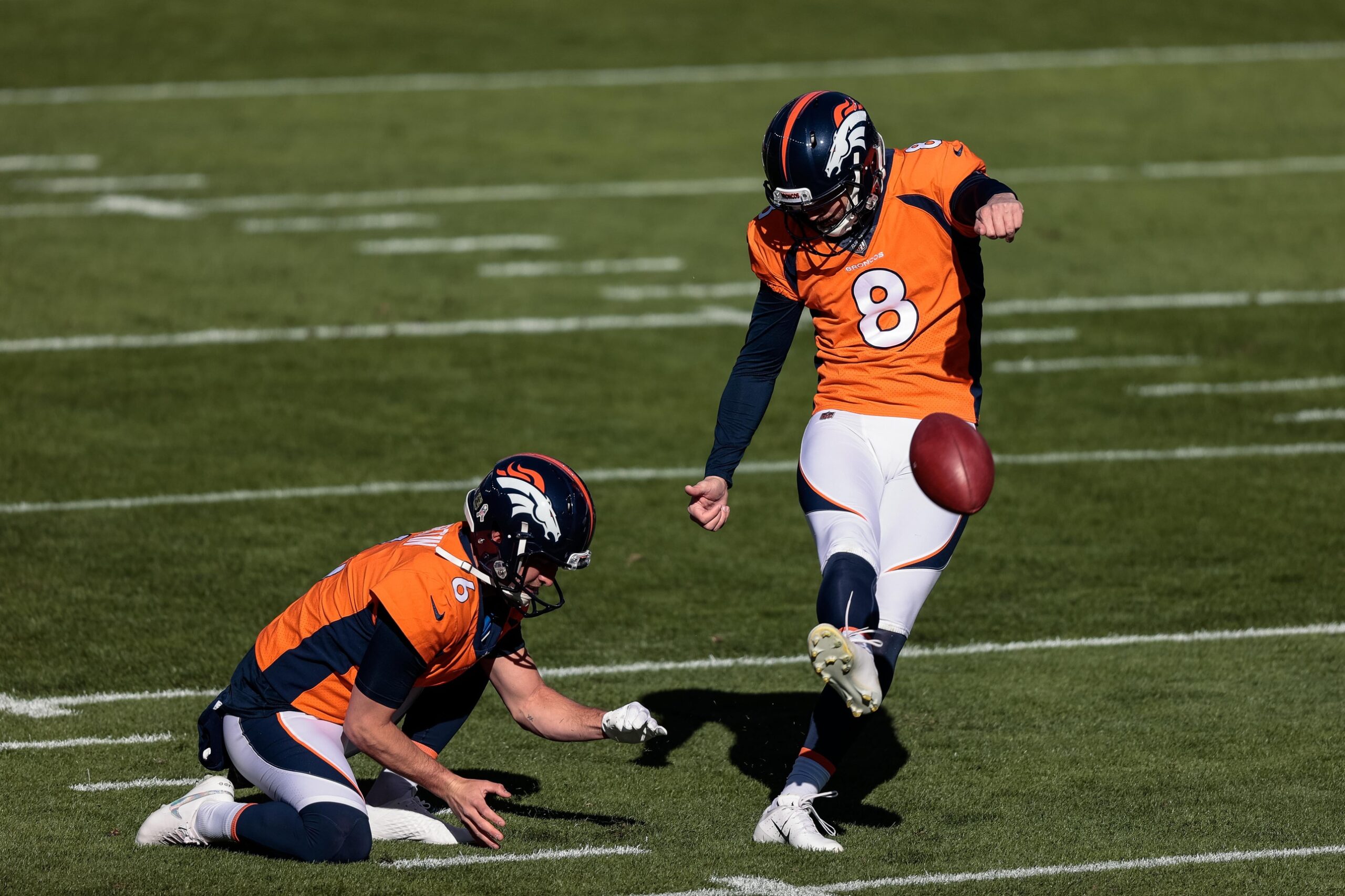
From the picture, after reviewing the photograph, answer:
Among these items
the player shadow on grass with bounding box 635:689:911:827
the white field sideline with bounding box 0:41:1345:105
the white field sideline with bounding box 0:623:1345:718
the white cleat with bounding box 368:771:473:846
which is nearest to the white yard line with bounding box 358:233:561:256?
the white field sideline with bounding box 0:41:1345:105

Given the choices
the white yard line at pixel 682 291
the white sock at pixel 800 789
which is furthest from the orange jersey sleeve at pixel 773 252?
the white yard line at pixel 682 291

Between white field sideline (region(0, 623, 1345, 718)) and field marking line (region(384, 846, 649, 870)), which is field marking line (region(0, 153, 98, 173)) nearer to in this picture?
white field sideline (region(0, 623, 1345, 718))

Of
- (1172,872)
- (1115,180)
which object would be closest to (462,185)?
(1115,180)

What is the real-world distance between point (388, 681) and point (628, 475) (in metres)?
5.19

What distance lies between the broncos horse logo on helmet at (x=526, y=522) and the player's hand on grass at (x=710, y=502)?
21.0 inches

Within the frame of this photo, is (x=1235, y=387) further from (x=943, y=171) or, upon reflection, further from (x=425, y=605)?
(x=425, y=605)

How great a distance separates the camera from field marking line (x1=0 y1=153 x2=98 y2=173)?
55.8ft

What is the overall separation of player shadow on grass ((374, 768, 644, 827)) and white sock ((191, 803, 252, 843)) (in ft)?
2.05

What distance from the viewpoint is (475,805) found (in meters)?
5.18

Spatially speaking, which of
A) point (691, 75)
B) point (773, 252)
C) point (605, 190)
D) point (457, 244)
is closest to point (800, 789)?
point (773, 252)

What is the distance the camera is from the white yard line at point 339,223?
15406mm

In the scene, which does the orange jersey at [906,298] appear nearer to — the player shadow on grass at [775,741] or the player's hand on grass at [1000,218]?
the player's hand on grass at [1000,218]

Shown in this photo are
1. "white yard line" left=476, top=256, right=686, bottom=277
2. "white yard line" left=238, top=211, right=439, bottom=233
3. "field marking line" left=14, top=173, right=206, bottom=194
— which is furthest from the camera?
"field marking line" left=14, top=173, right=206, bottom=194

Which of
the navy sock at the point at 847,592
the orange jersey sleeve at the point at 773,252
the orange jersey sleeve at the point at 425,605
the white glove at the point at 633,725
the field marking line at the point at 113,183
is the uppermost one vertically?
the orange jersey sleeve at the point at 773,252
